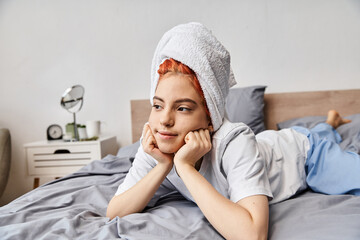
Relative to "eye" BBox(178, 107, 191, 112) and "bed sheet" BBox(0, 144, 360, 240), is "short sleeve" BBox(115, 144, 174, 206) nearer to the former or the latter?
"bed sheet" BBox(0, 144, 360, 240)

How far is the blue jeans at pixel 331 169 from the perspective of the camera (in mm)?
1159

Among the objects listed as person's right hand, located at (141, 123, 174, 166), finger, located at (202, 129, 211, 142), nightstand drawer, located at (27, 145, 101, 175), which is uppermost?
finger, located at (202, 129, 211, 142)

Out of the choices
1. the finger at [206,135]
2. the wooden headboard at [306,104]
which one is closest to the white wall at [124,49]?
the wooden headboard at [306,104]

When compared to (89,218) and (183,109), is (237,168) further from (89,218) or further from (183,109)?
(89,218)

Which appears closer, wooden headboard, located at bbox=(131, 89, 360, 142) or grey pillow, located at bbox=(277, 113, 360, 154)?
grey pillow, located at bbox=(277, 113, 360, 154)

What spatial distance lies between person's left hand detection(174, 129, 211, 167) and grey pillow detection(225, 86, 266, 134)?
139cm

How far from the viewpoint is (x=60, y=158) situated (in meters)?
2.44

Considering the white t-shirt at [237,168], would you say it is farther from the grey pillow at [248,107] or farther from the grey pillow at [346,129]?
the grey pillow at [248,107]

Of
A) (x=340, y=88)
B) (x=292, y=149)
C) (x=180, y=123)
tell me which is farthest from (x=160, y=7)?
(x=180, y=123)

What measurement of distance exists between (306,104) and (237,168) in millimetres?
1845

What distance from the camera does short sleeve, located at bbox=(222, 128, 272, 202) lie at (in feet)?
2.71

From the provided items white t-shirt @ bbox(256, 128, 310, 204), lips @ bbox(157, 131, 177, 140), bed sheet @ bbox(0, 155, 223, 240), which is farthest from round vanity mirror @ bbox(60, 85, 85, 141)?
lips @ bbox(157, 131, 177, 140)

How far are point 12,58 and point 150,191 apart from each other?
258 centimetres

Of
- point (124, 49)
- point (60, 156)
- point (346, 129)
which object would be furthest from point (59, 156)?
point (346, 129)
